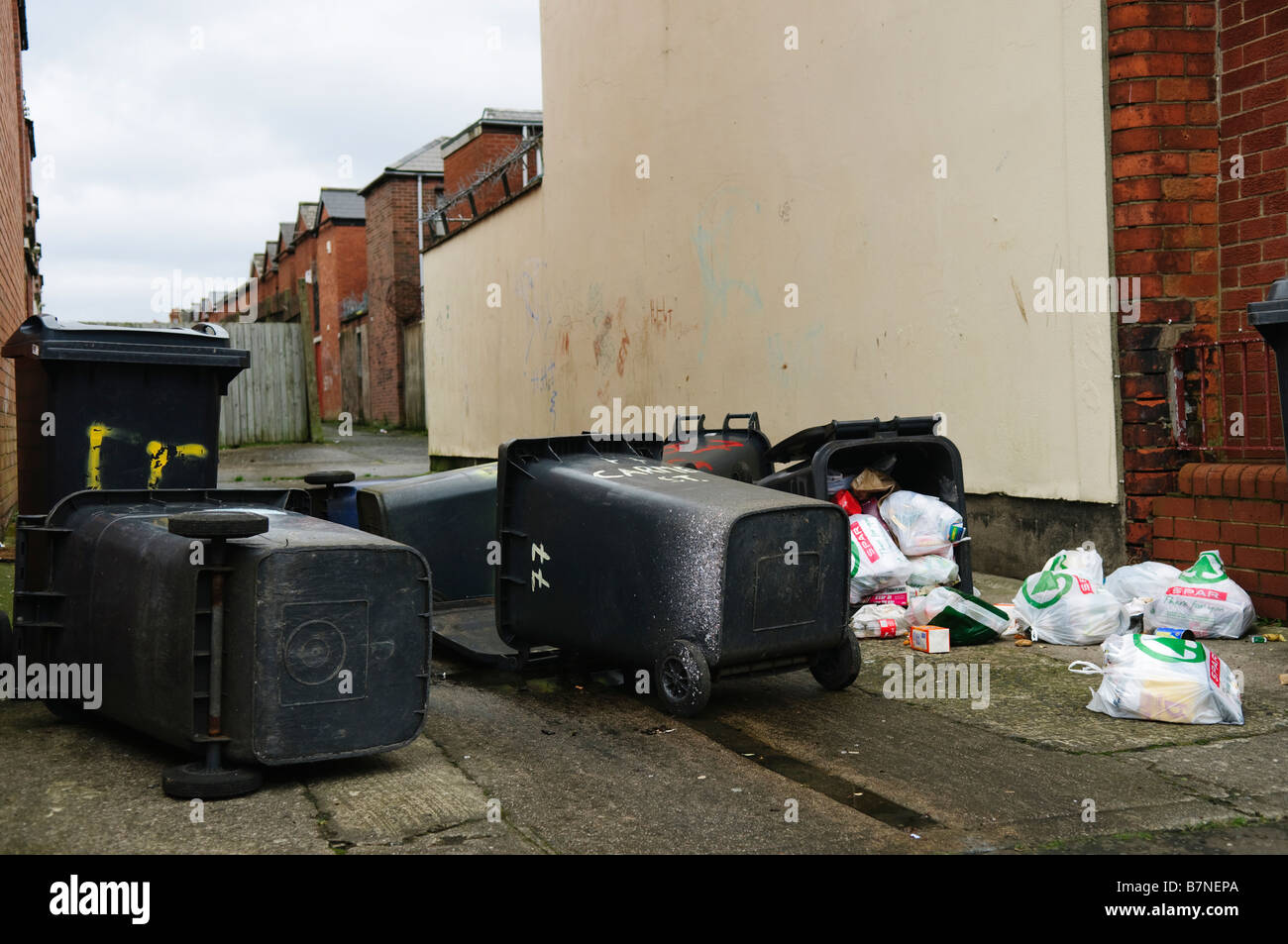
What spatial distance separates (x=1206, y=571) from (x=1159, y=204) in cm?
209

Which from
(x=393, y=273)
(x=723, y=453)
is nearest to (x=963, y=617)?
(x=723, y=453)

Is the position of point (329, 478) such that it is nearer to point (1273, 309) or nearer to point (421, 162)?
point (1273, 309)

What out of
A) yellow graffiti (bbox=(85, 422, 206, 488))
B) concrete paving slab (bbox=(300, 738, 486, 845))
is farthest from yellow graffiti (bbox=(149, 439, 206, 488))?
concrete paving slab (bbox=(300, 738, 486, 845))

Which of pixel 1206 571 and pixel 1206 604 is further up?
pixel 1206 571

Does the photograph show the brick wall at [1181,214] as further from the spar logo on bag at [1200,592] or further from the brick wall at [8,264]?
the brick wall at [8,264]

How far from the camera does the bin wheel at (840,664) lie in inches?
198

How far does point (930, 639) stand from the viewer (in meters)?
5.84

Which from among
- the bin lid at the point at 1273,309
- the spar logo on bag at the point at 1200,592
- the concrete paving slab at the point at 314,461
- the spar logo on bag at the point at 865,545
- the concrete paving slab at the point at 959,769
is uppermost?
the bin lid at the point at 1273,309

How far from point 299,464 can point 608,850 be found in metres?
13.8

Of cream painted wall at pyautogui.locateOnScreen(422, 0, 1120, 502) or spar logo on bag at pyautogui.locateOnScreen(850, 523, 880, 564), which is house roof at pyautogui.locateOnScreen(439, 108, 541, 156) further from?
spar logo on bag at pyautogui.locateOnScreen(850, 523, 880, 564)

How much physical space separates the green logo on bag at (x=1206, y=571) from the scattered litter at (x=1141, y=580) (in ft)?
0.34

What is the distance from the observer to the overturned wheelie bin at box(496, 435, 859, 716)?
14.9 feet

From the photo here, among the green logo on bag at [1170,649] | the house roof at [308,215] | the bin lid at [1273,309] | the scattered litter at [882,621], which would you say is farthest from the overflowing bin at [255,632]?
the house roof at [308,215]
